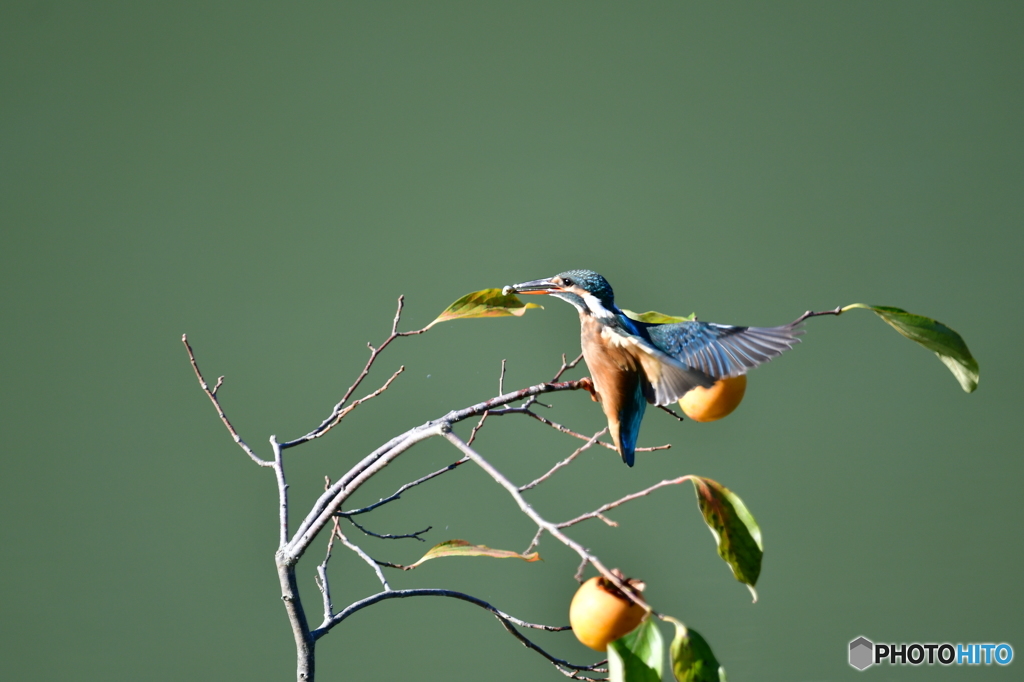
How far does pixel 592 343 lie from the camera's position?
0.77 metres

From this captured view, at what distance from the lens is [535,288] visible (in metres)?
0.83

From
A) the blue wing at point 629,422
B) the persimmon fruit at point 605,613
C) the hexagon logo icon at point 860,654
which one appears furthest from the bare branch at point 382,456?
the hexagon logo icon at point 860,654

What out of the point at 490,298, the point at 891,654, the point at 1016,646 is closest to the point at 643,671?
the point at 490,298

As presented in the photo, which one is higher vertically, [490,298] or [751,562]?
[490,298]

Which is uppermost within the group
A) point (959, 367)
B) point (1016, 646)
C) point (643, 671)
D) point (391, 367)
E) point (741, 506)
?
point (391, 367)

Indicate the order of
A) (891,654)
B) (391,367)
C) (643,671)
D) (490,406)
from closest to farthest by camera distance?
(643,671) < (490,406) < (391,367) < (891,654)

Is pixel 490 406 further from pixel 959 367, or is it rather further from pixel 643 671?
pixel 959 367

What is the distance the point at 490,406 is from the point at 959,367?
0.44 metres

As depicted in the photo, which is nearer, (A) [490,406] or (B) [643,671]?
(B) [643,671]

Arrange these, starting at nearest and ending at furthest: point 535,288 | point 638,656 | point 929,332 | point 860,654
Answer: point 638,656, point 929,332, point 535,288, point 860,654

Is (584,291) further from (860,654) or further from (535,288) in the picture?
(860,654)

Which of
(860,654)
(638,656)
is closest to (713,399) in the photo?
(638,656)

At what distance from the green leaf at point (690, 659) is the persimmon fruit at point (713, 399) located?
0.24m

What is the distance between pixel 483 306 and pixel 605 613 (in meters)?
0.31
